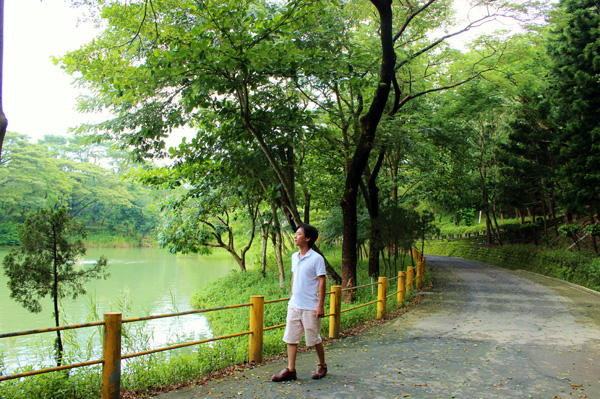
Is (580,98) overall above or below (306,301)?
above

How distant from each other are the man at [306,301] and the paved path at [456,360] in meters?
0.33

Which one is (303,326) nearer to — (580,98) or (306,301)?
(306,301)

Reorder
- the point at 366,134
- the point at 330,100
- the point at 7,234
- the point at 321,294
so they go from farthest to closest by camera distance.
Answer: the point at 7,234
the point at 330,100
the point at 366,134
the point at 321,294

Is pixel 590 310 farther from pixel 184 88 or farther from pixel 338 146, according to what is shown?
pixel 184 88

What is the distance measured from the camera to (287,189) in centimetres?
1220

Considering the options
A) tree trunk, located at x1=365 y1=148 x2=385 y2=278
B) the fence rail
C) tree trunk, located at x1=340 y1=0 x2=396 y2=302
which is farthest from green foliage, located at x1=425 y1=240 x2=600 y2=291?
the fence rail

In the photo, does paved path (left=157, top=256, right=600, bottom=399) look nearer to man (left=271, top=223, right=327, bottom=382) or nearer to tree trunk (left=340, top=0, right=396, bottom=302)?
man (left=271, top=223, right=327, bottom=382)

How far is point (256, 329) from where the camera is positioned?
5.96m

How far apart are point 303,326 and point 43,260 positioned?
6.96 m

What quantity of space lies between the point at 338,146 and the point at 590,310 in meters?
8.17

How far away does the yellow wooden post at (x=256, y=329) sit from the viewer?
19.4 ft

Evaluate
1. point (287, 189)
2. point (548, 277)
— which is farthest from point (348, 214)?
point (548, 277)

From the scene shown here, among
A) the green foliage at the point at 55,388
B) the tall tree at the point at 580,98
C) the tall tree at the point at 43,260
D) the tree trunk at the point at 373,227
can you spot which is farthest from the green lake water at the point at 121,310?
the tall tree at the point at 580,98

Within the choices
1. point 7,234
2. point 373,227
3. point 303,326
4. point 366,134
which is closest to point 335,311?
point 303,326
